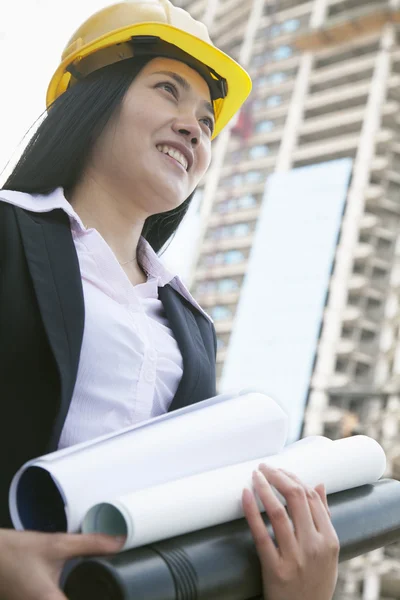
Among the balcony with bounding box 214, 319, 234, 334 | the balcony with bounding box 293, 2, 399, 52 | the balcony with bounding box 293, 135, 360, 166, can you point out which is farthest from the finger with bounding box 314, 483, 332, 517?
the balcony with bounding box 293, 2, 399, 52

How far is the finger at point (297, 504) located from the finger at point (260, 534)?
37mm

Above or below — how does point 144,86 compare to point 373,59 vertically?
below

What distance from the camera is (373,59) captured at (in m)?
30.8

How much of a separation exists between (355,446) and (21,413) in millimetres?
444

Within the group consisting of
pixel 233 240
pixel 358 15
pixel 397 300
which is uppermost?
pixel 358 15

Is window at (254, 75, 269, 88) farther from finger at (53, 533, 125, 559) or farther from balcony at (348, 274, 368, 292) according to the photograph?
finger at (53, 533, 125, 559)

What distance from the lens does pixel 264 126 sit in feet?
110

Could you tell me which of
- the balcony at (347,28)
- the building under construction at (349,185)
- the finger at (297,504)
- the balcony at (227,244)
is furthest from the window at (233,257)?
the finger at (297,504)

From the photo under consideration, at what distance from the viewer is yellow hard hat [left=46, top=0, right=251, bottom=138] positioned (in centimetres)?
129

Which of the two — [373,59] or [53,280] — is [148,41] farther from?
[373,59]

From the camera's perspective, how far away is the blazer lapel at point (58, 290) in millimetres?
942

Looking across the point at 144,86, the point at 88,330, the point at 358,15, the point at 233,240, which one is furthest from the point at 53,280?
the point at 358,15

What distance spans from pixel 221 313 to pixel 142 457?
2939 centimetres

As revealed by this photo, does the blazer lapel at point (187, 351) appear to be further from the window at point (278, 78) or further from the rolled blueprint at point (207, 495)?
the window at point (278, 78)
